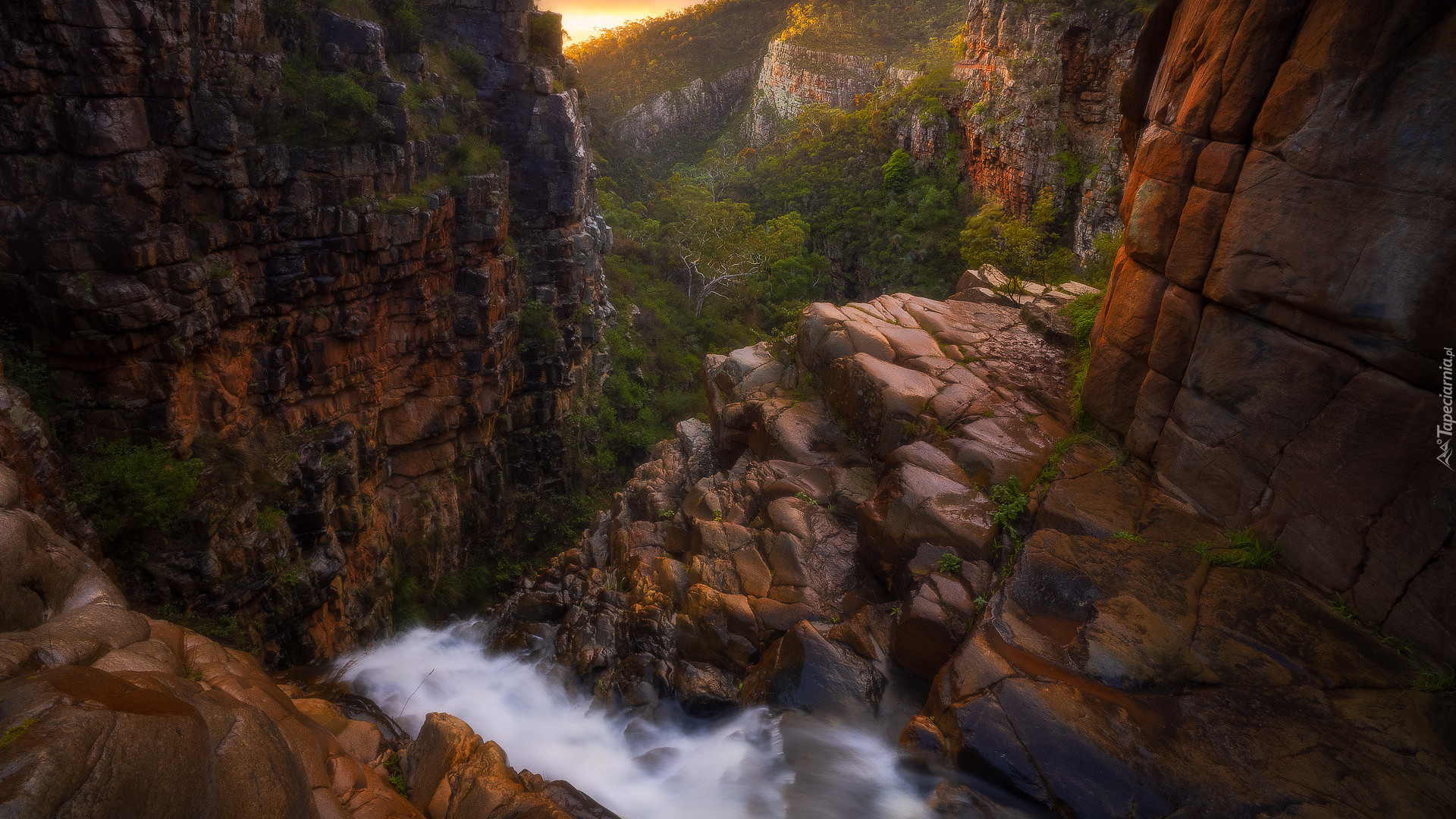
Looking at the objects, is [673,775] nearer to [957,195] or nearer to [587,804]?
[587,804]

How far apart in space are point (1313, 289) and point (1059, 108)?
28234 millimetres

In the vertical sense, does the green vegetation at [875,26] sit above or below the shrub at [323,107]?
above

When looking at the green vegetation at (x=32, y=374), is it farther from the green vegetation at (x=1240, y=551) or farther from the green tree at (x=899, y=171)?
the green tree at (x=899, y=171)

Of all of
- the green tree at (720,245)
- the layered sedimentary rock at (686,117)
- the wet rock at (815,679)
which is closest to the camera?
the wet rock at (815,679)

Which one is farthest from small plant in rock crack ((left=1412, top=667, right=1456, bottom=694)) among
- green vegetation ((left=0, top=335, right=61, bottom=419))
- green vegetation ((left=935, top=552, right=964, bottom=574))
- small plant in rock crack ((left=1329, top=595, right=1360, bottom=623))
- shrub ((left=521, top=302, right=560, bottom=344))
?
shrub ((left=521, top=302, right=560, bottom=344))

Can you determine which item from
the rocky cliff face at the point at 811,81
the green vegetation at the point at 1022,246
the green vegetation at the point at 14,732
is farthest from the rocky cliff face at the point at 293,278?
the rocky cliff face at the point at 811,81

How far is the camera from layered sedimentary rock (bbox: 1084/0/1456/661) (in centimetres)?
604

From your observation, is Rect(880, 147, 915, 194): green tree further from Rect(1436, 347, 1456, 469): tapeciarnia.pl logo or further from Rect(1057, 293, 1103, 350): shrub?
Rect(1436, 347, 1456, 469): tapeciarnia.pl logo

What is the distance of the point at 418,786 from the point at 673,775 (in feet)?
10.0

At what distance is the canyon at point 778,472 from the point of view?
5957mm

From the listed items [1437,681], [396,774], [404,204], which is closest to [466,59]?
[404,204]

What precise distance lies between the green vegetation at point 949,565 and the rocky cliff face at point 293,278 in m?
13.4

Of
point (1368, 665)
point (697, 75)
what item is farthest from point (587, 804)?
point (697, 75)

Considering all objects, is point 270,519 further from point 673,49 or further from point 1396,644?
point 673,49
